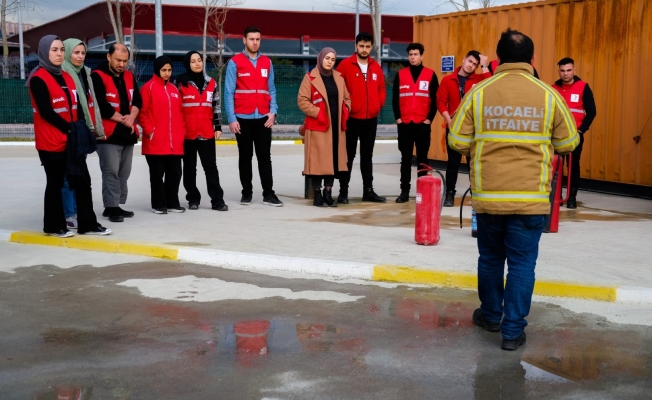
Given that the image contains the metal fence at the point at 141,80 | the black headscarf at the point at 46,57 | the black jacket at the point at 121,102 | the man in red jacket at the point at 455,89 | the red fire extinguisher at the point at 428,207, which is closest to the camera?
the red fire extinguisher at the point at 428,207

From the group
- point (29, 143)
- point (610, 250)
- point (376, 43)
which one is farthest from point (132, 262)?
point (376, 43)

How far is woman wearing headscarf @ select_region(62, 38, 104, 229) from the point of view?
9328mm

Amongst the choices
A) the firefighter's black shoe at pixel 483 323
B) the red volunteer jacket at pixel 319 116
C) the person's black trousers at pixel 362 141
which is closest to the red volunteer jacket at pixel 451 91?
the person's black trousers at pixel 362 141

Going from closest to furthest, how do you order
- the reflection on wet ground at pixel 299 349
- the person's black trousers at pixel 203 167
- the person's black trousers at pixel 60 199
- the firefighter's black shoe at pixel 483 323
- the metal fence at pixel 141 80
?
the reflection on wet ground at pixel 299 349, the firefighter's black shoe at pixel 483 323, the person's black trousers at pixel 60 199, the person's black trousers at pixel 203 167, the metal fence at pixel 141 80

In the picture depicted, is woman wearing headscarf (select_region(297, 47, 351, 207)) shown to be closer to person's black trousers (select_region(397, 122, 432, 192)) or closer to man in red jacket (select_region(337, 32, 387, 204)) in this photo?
man in red jacket (select_region(337, 32, 387, 204))

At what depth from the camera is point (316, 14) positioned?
46.8 m

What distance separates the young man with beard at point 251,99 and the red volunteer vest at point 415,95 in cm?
171

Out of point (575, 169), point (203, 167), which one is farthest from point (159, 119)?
point (575, 169)

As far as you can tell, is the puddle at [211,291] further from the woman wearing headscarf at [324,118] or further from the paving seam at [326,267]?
the woman wearing headscarf at [324,118]

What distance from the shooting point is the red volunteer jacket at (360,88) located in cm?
1205

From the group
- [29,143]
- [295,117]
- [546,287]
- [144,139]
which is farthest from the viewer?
[295,117]

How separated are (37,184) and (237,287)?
795 centimetres

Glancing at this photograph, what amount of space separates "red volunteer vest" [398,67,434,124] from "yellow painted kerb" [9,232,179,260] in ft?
15.1

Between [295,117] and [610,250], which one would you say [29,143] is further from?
[610,250]
